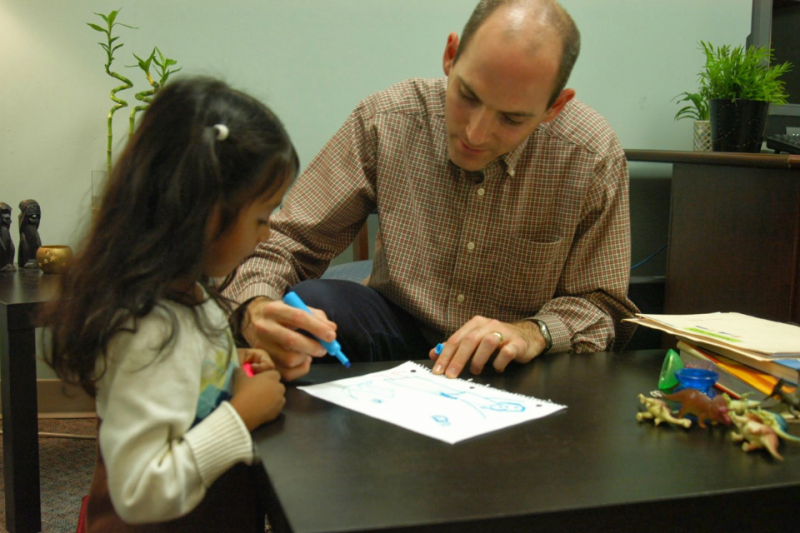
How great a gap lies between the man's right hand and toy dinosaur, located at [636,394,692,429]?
35 centimetres

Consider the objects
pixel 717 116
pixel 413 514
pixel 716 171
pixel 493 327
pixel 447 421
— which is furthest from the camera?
pixel 717 116

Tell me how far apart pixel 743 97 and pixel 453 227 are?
0.95 metres

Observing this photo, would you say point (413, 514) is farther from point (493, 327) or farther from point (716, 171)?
point (716, 171)

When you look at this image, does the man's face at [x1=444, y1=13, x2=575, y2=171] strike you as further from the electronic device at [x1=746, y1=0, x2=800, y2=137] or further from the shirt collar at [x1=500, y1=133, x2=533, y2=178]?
the electronic device at [x1=746, y1=0, x2=800, y2=137]

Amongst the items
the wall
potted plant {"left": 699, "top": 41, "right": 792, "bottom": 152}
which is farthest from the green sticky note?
the wall

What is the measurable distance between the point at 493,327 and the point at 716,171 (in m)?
1.01

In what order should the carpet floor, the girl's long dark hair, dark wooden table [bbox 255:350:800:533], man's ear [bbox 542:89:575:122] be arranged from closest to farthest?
dark wooden table [bbox 255:350:800:533], the girl's long dark hair, man's ear [bbox 542:89:575:122], the carpet floor

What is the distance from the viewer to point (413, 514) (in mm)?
492

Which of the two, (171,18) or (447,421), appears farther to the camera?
(171,18)

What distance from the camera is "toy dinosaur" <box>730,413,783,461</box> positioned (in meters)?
0.64

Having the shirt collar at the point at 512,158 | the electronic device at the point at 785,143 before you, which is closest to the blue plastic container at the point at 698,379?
the shirt collar at the point at 512,158

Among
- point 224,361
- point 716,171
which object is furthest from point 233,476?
point 716,171

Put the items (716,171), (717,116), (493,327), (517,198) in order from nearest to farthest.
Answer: (493,327)
(517,198)
(716,171)
(717,116)

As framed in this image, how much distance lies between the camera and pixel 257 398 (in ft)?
2.23
